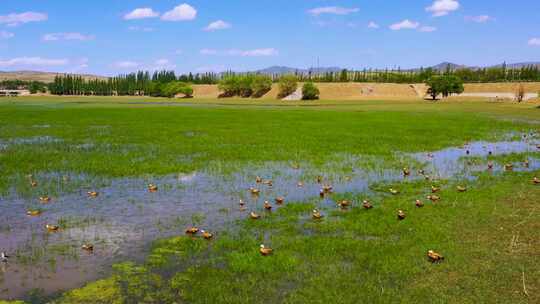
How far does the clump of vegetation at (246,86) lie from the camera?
174625 mm

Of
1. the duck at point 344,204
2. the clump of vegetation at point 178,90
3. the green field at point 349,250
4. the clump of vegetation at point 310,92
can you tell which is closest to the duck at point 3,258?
the green field at point 349,250

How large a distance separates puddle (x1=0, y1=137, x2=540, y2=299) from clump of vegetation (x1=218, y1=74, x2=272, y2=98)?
150 meters

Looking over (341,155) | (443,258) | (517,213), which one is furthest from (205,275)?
(341,155)

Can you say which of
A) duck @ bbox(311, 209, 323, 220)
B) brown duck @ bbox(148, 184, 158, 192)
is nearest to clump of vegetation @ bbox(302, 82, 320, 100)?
brown duck @ bbox(148, 184, 158, 192)

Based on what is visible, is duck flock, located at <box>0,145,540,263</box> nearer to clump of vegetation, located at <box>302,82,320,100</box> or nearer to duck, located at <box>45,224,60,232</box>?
duck, located at <box>45,224,60,232</box>

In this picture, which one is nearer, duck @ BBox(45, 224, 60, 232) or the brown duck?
duck @ BBox(45, 224, 60, 232)

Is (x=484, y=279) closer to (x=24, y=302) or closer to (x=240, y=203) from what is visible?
(x=240, y=203)

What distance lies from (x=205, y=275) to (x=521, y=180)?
659 inches

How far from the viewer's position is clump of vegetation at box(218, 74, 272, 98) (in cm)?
17462

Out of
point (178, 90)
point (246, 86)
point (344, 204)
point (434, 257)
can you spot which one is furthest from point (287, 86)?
point (434, 257)

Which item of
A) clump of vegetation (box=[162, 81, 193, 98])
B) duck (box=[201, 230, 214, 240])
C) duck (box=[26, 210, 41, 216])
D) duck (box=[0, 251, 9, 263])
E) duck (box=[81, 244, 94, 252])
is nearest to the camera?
duck (box=[0, 251, 9, 263])

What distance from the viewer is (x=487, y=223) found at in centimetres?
1474

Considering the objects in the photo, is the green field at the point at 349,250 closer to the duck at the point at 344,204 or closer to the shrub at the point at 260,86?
the duck at the point at 344,204

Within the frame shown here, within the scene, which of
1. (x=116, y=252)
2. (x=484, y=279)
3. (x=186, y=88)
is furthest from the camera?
(x=186, y=88)
